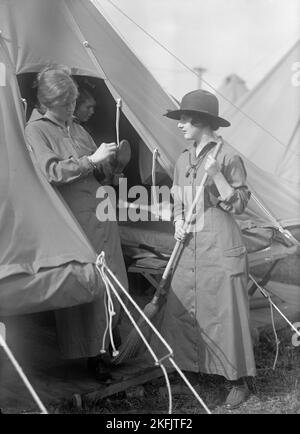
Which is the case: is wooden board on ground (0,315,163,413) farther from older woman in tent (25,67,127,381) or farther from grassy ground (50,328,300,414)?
older woman in tent (25,67,127,381)

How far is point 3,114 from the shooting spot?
10.4 ft

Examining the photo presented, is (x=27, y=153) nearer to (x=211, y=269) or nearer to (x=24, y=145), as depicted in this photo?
(x=24, y=145)

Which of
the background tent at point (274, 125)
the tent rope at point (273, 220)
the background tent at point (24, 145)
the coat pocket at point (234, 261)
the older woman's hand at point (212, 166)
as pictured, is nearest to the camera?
the background tent at point (24, 145)

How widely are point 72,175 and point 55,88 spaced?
48 centimetres

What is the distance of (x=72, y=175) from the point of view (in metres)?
3.04

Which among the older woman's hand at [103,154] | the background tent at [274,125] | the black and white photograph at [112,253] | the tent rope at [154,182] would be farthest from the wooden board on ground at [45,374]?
the background tent at [274,125]

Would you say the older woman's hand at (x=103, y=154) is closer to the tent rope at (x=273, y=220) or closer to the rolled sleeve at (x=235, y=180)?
the rolled sleeve at (x=235, y=180)

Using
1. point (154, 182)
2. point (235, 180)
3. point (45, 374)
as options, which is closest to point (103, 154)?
point (235, 180)

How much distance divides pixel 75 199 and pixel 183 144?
1.25 meters

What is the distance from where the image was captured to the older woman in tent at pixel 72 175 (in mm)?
3059

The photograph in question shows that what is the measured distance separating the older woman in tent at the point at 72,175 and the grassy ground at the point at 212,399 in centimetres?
28

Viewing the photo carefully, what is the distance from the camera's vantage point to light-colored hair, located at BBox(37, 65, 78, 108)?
3.16 m
